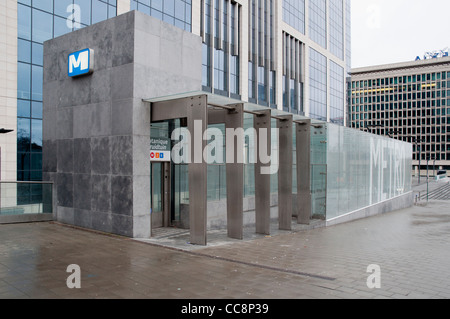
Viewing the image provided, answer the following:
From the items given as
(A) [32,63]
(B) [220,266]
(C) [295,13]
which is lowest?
(B) [220,266]

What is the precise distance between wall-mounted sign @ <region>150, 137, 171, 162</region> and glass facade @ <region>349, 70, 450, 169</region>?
115222 millimetres

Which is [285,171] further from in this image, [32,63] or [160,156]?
[32,63]

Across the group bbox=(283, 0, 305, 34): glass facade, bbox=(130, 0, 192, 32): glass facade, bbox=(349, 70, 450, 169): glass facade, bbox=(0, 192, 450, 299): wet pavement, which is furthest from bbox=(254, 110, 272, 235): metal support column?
bbox=(349, 70, 450, 169): glass facade

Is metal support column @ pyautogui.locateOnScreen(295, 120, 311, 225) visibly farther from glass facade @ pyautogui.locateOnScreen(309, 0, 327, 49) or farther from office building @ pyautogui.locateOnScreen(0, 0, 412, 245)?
glass facade @ pyautogui.locateOnScreen(309, 0, 327, 49)

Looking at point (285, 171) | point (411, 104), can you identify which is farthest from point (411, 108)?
point (285, 171)

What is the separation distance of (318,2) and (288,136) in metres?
49.1

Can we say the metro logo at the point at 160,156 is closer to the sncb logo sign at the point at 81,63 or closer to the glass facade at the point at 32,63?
the sncb logo sign at the point at 81,63

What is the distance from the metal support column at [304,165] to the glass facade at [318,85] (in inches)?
1540

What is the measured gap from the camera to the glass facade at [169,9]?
96.9 ft

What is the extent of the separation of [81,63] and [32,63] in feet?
43.3

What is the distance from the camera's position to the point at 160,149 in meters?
14.1

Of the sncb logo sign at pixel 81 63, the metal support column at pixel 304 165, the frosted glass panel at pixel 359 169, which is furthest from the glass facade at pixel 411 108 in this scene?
the sncb logo sign at pixel 81 63

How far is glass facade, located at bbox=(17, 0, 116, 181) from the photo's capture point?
942 inches
